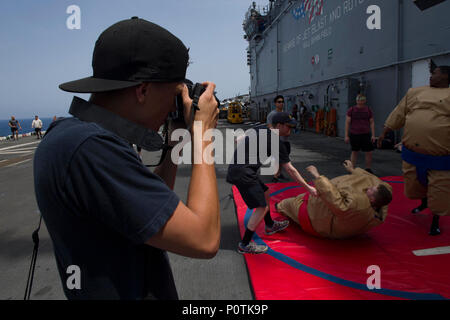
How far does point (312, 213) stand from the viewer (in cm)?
395

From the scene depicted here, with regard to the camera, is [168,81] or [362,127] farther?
[362,127]

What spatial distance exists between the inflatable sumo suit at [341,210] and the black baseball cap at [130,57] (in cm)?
295

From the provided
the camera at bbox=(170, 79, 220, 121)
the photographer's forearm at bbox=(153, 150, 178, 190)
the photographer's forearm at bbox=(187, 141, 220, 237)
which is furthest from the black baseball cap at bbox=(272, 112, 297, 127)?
the photographer's forearm at bbox=(187, 141, 220, 237)

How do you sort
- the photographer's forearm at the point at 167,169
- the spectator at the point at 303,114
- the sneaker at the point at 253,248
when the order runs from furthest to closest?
1. the spectator at the point at 303,114
2. the sneaker at the point at 253,248
3. the photographer's forearm at the point at 167,169

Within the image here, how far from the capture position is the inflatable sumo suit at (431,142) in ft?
12.5

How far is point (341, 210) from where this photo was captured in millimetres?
3453

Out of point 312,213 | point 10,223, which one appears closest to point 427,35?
point 312,213

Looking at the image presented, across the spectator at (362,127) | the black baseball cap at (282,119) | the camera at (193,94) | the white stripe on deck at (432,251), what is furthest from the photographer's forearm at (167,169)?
the spectator at (362,127)

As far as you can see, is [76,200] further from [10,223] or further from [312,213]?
[10,223]

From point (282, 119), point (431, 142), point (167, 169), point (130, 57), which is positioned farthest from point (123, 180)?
point (431, 142)

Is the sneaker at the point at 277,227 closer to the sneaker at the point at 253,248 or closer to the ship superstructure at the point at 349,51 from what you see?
the sneaker at the point at 253,248

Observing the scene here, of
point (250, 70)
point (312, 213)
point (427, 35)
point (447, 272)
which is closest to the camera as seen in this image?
point (447, 272)

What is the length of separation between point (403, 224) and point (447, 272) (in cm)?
132

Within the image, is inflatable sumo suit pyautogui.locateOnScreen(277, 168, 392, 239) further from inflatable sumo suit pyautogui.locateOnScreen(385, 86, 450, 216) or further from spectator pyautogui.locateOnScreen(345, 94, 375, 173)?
spectator pyautogui.locateOnScreen(345, 94, 375, 173)
